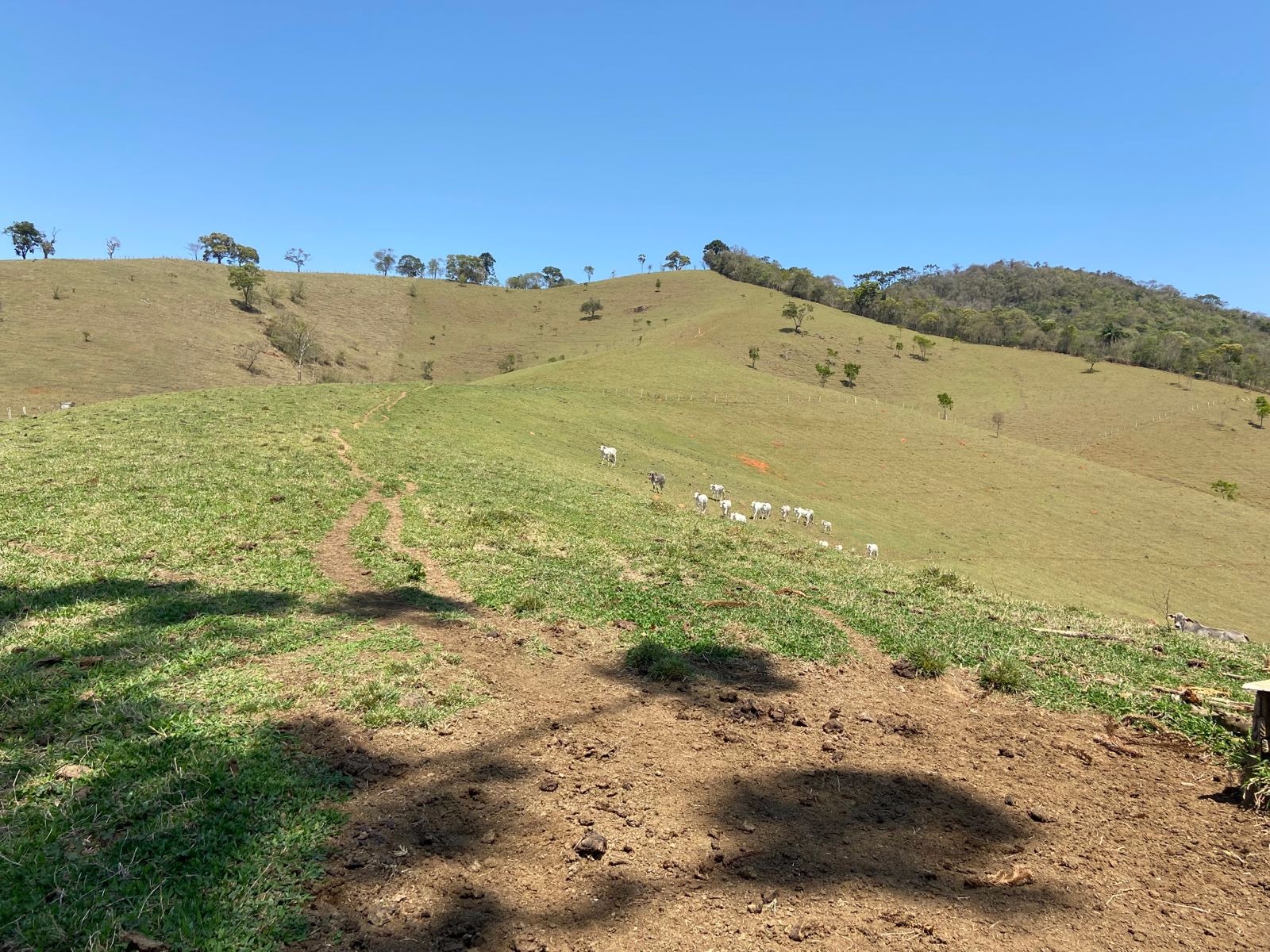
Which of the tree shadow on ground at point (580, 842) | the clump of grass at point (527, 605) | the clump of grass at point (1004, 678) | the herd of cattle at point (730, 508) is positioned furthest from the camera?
the herd of cattle at point (730, 508)

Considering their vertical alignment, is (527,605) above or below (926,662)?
below

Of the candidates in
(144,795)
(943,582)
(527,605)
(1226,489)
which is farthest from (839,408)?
(144,795)

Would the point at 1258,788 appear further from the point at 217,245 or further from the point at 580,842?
the point at 217,245

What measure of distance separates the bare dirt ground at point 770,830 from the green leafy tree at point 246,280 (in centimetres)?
12647

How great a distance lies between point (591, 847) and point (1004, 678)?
291 inches

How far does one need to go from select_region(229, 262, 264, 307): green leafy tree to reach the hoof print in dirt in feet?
427

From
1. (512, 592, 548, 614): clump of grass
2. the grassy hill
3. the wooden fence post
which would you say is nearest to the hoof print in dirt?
(512, 592, 548, 614): clump of grass

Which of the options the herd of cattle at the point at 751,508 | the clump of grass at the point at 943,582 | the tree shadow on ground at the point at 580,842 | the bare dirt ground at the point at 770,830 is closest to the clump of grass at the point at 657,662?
the bare dirt ground at the point at 770,830

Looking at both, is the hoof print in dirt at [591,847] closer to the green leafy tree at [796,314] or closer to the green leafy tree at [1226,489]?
the green leafy tree at [1226,489]

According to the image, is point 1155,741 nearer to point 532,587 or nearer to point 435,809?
point 435,809

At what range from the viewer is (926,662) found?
10.3 metres

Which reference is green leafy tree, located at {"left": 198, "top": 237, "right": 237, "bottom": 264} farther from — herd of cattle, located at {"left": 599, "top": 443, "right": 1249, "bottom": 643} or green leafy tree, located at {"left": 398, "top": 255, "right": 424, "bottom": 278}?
herd of cattle, located at {"left": 599, "top": 443, "right": 1249, "bottom": 643}

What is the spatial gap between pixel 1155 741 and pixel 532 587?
10.2 metres

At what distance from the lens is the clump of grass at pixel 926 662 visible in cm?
1026
